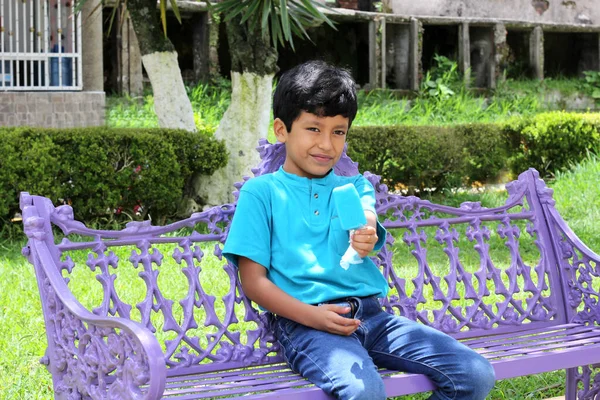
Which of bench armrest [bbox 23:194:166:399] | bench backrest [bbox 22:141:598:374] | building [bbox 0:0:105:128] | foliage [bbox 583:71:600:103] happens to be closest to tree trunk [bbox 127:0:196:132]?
building [bbox 0:0:105:128]

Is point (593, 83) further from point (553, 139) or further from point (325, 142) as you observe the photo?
point (325, 142)

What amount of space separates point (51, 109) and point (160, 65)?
3062 mm

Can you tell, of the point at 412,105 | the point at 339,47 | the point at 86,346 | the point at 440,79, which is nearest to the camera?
the point at 86,346

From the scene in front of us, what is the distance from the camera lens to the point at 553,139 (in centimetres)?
1069

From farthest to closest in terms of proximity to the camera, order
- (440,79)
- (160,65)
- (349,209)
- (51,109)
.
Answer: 1. (440,79)
2. (51,109)
3. (160,65)
4. (349,209)

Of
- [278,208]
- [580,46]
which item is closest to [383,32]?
[580,46]

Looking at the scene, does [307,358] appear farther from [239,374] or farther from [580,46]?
[580,46]

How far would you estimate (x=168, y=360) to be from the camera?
2.97 meters

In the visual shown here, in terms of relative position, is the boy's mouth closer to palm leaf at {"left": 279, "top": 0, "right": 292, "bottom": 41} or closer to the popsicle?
the popsicle

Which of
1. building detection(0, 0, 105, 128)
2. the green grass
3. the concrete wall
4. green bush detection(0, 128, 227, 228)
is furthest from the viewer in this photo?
the concrete wall

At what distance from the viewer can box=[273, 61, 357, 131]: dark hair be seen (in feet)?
9.53

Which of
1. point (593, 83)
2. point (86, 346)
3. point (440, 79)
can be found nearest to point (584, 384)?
point (86, 346)

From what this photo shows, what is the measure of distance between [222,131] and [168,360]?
18.2 ft

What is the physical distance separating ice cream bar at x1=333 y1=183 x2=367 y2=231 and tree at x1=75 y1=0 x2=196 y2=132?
569cm
